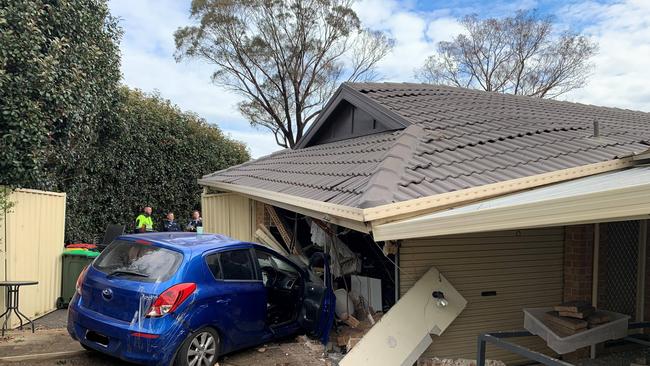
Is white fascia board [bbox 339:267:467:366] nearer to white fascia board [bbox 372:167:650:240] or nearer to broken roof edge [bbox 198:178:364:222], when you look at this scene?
broken roof edge [bbox 198:178:364:222]

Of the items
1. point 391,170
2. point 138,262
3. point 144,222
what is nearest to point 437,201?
point 391,170

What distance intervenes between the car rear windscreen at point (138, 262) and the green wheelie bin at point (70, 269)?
3473 mm

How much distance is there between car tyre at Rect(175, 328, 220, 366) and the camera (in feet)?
15.9

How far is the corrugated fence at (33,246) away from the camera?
22.5ft

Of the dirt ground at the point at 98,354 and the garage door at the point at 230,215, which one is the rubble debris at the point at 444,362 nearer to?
the dirt ground at the point at 98,354

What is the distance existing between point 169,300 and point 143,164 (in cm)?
910

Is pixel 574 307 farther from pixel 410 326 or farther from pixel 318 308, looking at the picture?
pixel 318 308

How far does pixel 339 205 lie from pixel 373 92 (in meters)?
5.19

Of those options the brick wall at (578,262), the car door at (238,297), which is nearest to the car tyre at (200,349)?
the car door at (238,297)

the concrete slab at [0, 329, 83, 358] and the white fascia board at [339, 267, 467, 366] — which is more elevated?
the white fascia board at [339, 267, 467, 366]

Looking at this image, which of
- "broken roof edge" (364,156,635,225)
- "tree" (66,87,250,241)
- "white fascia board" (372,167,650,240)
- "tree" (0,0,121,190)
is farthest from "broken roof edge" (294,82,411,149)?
"tree" (0,0,121,190)

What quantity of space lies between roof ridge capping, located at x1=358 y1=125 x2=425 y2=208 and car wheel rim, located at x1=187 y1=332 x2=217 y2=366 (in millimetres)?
2282

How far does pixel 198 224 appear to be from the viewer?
13.4 metres

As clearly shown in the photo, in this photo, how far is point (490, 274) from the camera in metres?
5.45
